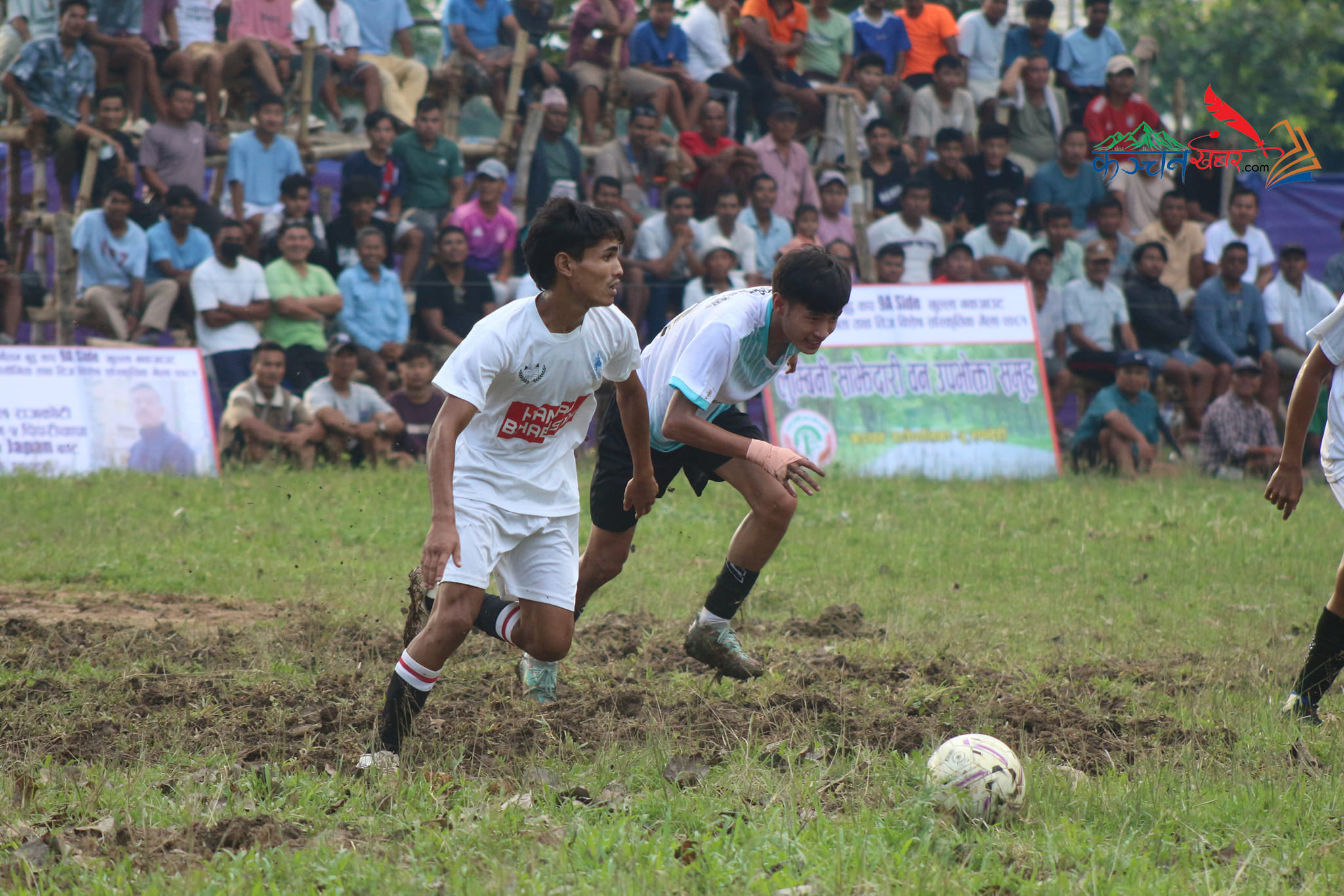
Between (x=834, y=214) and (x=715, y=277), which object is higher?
(x=834, y=214)

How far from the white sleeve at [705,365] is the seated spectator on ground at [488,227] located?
22.6 ft

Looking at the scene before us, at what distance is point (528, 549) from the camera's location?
5078 mm

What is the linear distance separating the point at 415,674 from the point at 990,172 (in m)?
11.1

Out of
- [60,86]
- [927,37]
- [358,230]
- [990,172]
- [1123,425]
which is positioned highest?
[927,37]

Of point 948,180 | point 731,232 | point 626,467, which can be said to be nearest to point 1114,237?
point 948,180

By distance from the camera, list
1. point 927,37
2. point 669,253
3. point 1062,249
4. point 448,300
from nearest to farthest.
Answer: point 448,300 → point 669,253 → point 1062,249 → point 927,37

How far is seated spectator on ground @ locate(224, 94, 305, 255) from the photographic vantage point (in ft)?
38.6

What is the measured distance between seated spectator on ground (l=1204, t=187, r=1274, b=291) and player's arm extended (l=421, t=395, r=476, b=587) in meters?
11.5

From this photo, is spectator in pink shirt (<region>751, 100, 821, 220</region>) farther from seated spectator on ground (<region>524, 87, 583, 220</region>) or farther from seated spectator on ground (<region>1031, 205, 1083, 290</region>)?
seated spectator on ground (<region>1031, 205, 1083, 290</region>)

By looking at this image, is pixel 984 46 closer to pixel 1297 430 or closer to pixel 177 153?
pixel 177 153

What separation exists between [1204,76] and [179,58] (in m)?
24.5

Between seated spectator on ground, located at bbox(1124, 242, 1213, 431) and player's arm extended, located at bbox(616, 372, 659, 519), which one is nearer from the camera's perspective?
player's arm extended, located at bbox(616, 372, 659, 519)

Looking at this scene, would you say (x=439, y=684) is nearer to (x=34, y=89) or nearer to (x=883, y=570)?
(x=883, y=570)

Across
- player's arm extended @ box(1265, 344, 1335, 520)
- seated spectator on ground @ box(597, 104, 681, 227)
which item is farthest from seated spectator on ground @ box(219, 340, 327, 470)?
player's arm extended @ box(1265, 344, 1335, 520)
